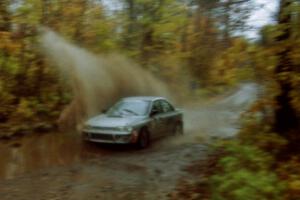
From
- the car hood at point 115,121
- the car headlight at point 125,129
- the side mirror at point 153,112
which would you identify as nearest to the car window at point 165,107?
the side mirror at point 153,112

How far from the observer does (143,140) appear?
15219mm

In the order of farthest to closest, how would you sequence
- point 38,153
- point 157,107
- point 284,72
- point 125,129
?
point 157,107
point 125,129
point 38,153
point 284,72

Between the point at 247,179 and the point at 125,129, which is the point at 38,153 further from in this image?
the point at 247,179

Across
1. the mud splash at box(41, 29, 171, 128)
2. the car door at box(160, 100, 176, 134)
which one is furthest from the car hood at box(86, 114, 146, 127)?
the mud splash at box(41, 29, 171, 128)

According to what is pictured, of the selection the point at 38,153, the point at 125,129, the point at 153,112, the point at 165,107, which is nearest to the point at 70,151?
the point at 38,153

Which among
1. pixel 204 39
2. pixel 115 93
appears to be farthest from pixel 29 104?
pixel 204 39

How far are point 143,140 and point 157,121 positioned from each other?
1207 mm

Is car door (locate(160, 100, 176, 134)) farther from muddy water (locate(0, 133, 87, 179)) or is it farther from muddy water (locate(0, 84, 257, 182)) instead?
muddy water (locate(0, 133, 87, 179))

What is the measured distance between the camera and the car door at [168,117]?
1697cm

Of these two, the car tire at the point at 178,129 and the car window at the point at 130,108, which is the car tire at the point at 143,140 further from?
the car tire at the point at 178,129

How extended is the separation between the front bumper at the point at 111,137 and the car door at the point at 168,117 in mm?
2539

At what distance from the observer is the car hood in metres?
14.7

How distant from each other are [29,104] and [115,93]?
427cm

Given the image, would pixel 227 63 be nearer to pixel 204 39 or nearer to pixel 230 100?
pixel 204 39
